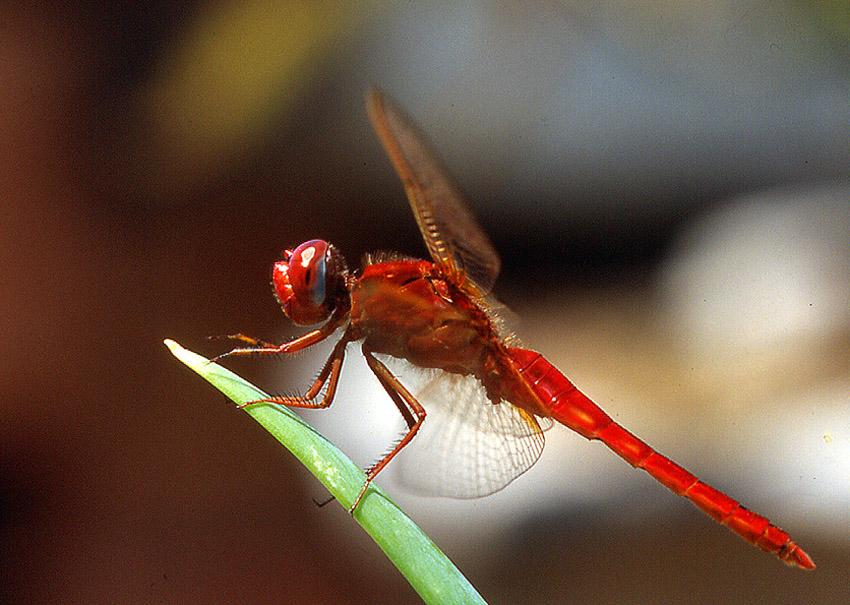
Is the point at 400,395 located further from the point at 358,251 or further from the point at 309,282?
the point at 358,251

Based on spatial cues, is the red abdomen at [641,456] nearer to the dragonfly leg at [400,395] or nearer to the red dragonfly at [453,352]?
the red dragonfly at [453,352]

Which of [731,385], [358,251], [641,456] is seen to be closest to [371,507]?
[641,456]

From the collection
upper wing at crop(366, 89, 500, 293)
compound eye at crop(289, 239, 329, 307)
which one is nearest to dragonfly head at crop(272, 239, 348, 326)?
compound eye at crop(289, 239, 329, 307)

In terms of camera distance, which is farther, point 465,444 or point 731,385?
point 731,385

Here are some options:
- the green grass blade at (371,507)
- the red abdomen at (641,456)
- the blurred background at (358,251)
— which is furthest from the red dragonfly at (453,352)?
the blurred background at (358,251)

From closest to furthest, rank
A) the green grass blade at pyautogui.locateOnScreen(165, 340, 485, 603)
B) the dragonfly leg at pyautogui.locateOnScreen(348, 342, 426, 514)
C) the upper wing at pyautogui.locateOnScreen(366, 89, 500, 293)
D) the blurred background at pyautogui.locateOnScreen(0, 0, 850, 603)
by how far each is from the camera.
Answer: the green grass blade at pyautogui.locateOnScreen(165, 340, 485, 603) < the upper wing at pyautogui.locateOnScreen(366, 89, 500, 293) < the dragonfly leg at pyautogui.locateOnScreen(348, 342, 426, 514) < the blurred background at pyautogui.locateOnScreen(0, 0, 850, 603)

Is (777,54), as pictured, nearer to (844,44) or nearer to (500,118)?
(844,44)

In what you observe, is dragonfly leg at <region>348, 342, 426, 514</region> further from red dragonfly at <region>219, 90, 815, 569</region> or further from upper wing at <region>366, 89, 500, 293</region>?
upper wing at <region>366, 89, 500, 293</region>
